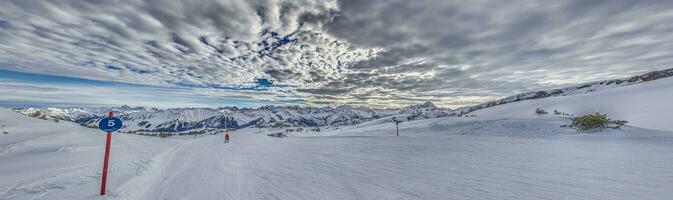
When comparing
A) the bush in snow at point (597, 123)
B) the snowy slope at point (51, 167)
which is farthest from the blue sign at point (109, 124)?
the bush in snow at point (597, 123)

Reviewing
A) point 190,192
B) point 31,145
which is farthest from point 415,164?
point 31,145

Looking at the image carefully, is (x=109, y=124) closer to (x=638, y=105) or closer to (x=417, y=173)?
(x=417, y=173)

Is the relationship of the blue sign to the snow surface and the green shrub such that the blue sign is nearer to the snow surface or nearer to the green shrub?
the snow surface

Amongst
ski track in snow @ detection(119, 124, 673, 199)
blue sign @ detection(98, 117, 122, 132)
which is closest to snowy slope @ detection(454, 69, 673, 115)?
ski track in snow @ detection(119, 124, 673, 199)

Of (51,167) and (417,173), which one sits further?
(51,167)

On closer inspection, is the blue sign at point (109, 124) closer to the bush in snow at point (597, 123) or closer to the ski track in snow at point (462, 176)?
the ski track in snow at point (462, 176)

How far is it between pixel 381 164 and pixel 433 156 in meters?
2.08

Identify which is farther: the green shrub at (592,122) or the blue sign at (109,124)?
the green shrub at (592,122)

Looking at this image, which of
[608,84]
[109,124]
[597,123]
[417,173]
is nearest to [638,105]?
[597,123]

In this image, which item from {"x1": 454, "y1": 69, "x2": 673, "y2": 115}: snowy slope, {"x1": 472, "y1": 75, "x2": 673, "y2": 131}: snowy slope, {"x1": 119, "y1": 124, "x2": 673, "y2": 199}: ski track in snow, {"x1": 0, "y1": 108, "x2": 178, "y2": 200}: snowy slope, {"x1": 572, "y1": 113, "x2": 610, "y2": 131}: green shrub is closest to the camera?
{"x1": 119, "y1": 124, "x2": 673, "y2": 199}: ski track in snow

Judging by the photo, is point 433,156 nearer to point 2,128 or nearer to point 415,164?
point 415,164

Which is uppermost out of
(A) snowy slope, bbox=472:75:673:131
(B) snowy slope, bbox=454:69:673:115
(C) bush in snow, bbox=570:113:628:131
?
(B) snowy slope, bbox=454:69:673:115

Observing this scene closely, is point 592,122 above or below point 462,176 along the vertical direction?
above

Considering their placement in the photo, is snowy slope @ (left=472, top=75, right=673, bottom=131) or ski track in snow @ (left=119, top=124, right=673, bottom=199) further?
snowy slope @ (left=472, top=75, right=673, bottom=131)
